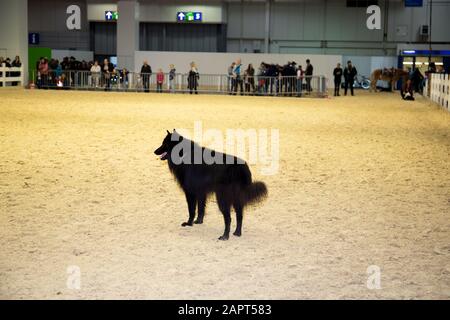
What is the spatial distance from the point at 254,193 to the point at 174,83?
3117 cm

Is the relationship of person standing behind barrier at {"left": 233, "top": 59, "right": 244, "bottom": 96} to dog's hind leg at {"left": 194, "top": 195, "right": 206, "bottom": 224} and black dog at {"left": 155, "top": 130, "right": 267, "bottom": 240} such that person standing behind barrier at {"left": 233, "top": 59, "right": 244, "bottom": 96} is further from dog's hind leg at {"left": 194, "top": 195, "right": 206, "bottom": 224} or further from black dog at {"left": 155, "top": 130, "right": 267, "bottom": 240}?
black dog at {"left": 155, "top": 130, "right": 267, "bottom": 240}

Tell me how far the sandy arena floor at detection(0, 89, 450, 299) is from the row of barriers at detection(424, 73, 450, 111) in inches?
410

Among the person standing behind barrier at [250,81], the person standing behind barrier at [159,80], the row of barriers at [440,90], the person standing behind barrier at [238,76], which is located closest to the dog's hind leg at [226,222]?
the row of barriers at [440,90]

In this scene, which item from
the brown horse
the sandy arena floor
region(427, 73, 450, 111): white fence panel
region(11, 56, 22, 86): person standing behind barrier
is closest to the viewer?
the sandy arena floor

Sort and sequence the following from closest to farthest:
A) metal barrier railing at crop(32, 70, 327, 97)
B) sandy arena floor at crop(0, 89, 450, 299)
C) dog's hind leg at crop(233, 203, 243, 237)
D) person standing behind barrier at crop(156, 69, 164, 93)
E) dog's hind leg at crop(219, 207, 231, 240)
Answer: sandy arena floor at crop(0, 89, 450, 299) < dog's hind leg at crop(219, 207, 231, 240) < dog's hind leg at crop(233, 203, 243, 237) < metal barrier railing at crop(32, 70, 327, 97) < person standing behind barrier at crop(156, 69, 164, 93)

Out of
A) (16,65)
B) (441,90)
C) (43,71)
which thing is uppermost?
(16,65)

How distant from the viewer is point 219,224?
7.55 m

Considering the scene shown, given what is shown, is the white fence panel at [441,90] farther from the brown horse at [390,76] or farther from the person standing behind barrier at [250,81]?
the person standing behind barrier at [250,81]

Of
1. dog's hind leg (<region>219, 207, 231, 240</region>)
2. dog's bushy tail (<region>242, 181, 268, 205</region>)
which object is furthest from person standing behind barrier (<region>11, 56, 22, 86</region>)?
dog's bushy tail (<region>242, 181, 268, 205</region>)

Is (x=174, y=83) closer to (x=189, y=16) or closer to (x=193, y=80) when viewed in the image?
(x=193, y=80)

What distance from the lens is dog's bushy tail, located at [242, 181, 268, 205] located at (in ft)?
21.3

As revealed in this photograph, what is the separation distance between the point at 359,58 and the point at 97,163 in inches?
1552

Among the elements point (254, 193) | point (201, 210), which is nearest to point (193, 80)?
point (201, 210)
